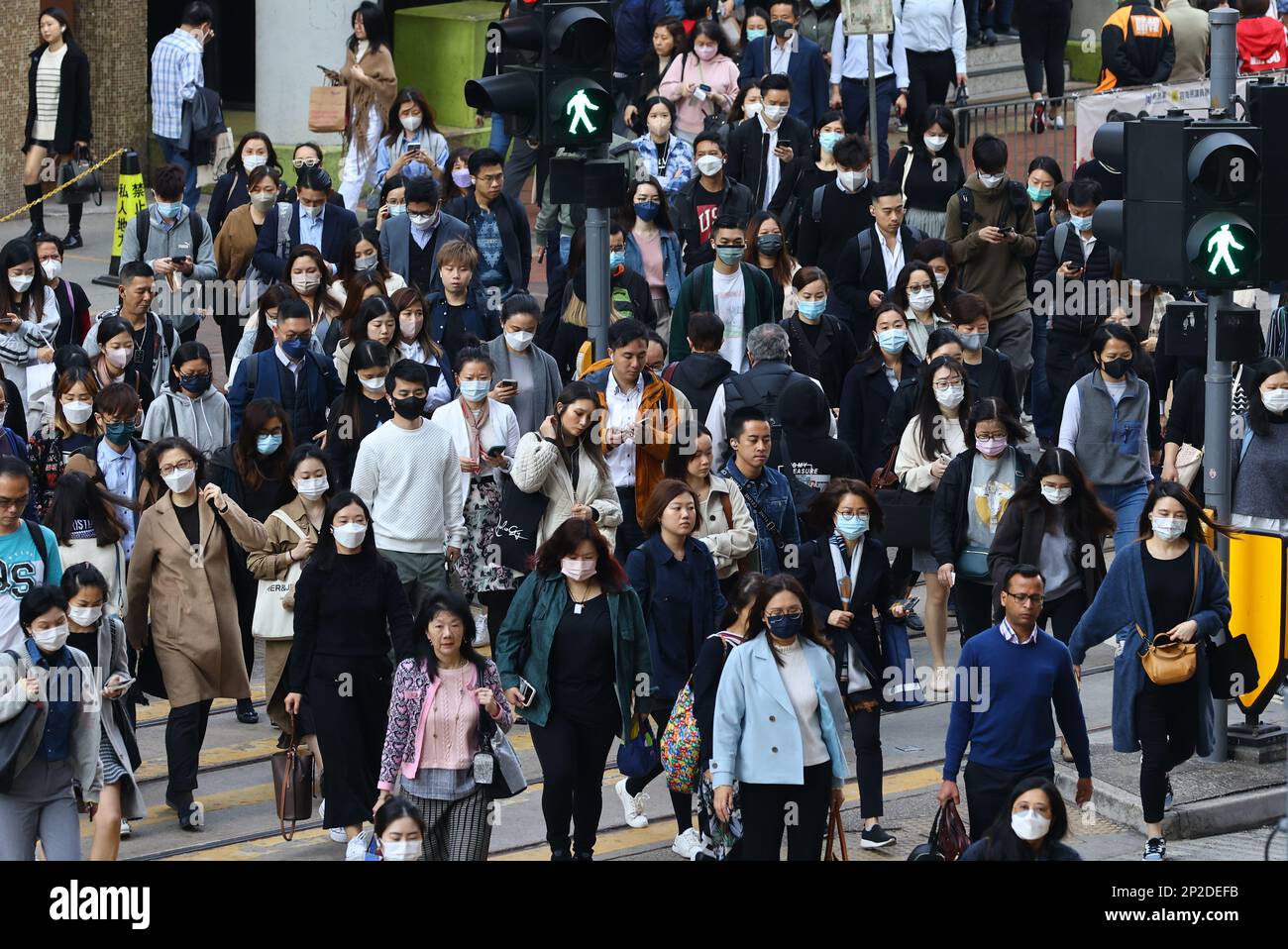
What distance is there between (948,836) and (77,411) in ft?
17.5

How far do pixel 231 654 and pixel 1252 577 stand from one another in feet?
15.6

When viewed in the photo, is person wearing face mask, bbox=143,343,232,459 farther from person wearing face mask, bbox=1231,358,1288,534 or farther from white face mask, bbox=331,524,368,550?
person wearing face mask, bbox=1231,358,1288,534

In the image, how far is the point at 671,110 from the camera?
1919 centimetres

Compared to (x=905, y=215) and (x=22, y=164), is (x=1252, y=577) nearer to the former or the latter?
(x=905, y=215)

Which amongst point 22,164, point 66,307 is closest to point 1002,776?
point 66,307

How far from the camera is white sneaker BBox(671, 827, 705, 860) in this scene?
11.7m

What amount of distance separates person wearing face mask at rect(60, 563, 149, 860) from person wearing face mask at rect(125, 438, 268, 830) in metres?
0.74

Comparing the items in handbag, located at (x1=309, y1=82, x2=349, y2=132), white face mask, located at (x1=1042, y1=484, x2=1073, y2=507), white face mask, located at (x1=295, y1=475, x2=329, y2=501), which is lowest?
white face mask, located at (x1=1042, y1=484, x2=1073, y2=507)

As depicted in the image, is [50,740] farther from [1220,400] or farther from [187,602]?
[1220,400]

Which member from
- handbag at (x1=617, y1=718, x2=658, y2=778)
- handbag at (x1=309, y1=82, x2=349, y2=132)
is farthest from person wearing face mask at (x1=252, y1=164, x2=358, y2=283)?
handbag at (x1=617, y1=718, x2=658, y2=778)

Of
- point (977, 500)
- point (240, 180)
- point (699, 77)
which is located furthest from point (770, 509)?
point (699, 77)

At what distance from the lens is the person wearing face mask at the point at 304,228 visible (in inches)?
680

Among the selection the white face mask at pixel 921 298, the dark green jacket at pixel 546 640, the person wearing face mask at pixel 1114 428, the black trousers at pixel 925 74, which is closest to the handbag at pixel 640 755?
the dark green jacket at pixel 546 640
